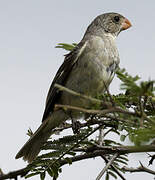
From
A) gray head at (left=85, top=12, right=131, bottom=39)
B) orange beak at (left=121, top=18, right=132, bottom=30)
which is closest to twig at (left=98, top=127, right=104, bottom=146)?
gray head at (left=85, top=12, right=131, bottom=39)

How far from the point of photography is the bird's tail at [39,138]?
13.2 feet

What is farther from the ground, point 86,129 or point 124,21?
point 124,21

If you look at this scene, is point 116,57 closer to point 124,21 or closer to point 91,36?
point 91,36

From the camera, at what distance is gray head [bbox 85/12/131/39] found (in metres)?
5.55

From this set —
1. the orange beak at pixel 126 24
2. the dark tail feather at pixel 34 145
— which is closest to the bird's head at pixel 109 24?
the orange beak at pixel 126 24

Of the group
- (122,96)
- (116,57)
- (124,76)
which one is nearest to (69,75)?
(116,57)

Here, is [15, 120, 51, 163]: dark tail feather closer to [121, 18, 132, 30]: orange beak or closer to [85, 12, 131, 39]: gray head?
[85, 12, 131, 39]: gray head

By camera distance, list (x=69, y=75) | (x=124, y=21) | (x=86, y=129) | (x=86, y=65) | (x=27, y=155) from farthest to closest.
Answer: (x=124, y=21), (x=69, y=75), (x=86, y=65), (x=27, y=155), (x=86, y=129)

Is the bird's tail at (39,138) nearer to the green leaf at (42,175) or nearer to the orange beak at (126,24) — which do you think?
the green leaf at (42,175)

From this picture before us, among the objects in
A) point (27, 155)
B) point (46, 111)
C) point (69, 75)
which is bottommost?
point (27, 155)

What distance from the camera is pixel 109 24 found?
572 cm

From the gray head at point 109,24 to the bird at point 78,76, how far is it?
0.37 metres

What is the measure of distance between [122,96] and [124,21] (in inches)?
122

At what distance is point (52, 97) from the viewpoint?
461 centimetres
